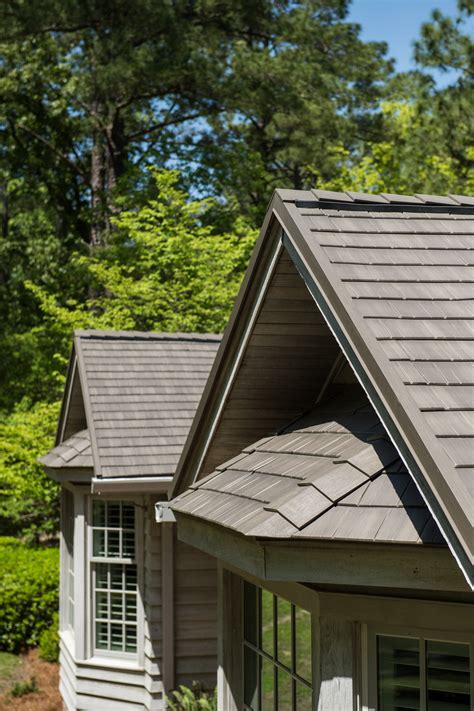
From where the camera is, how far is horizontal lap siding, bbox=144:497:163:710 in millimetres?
9562

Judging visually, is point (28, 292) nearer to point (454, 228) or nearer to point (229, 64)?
point (229, 64)

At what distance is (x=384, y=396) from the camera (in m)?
3.39

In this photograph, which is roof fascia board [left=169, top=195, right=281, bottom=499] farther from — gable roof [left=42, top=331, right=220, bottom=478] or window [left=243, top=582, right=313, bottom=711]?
gable roof [left=42, top=331, right=220, bottom=478]

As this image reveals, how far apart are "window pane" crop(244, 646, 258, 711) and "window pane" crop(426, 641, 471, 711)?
1864 mm

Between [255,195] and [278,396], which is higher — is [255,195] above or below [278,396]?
above

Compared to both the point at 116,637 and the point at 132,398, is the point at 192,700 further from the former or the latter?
the point at 132,398

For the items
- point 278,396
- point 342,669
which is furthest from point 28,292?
point 342,669

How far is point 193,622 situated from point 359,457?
6.08 meters

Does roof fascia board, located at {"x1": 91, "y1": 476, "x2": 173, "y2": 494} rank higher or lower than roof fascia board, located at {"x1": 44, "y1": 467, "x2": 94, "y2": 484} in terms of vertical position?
lower

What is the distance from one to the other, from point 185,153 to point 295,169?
4.23m

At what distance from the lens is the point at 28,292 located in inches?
1001

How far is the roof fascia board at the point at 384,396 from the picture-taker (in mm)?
2951

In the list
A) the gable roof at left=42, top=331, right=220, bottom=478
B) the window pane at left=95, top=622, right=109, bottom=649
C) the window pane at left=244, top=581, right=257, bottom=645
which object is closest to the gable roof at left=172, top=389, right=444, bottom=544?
the window pane at left=244, top=581, right=257, bottom=645

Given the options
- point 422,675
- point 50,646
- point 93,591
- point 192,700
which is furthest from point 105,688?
point 422,675
